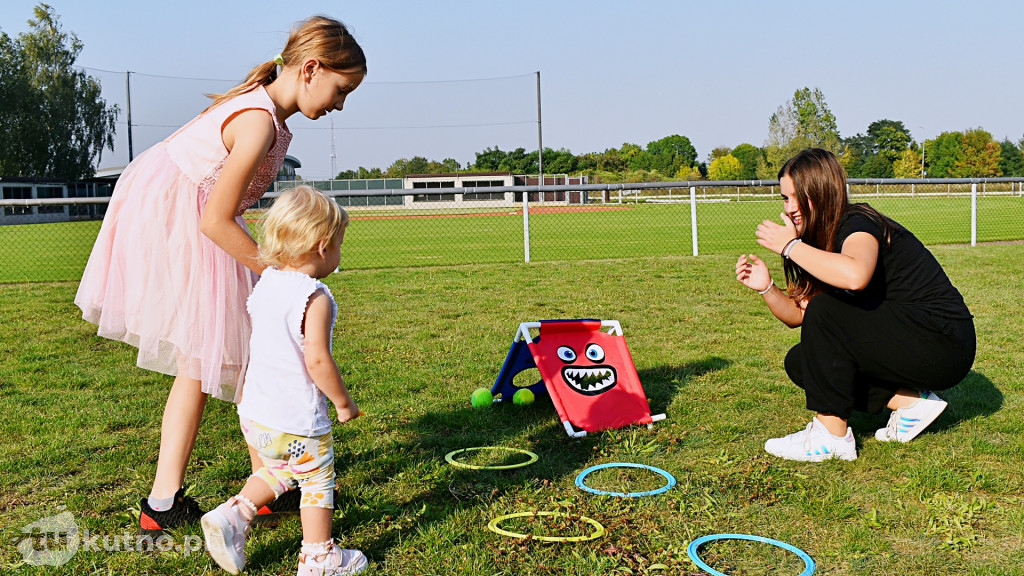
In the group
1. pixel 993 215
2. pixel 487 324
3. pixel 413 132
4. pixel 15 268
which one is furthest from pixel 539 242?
pixel 413 132

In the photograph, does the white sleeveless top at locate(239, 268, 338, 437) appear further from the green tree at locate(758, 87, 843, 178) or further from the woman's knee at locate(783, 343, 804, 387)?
the green tree at locate(758, 87, 843, 178)

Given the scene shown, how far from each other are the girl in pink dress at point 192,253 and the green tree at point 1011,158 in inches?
3380

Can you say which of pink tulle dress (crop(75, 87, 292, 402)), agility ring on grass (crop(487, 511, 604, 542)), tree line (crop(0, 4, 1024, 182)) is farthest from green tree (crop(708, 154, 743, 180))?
pink tulle dress (crop(75, 87, 292, 402))

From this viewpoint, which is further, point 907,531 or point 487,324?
point 487,324

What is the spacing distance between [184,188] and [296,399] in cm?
92

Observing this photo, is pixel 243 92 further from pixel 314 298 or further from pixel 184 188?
pixel 314 298

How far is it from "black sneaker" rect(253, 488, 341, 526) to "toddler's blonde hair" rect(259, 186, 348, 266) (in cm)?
101

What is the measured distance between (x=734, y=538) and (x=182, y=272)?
6.97ft

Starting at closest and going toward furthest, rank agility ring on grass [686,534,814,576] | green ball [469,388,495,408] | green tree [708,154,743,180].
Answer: agility ring on grass [686,534,814,576]
green ball [469,388,495,408]
green tree [708,154,743,180]

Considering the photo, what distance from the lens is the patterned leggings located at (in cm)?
246

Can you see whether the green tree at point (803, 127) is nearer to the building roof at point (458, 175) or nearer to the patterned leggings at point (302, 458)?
the building roof at point (458, 175)

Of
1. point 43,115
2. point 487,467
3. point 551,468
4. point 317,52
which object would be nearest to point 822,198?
point 551,468

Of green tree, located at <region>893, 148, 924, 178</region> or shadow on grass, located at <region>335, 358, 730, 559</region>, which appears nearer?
shadow on grass, located at <region>335, 358, 730, 559</region>

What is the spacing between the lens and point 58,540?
2.85 metres
